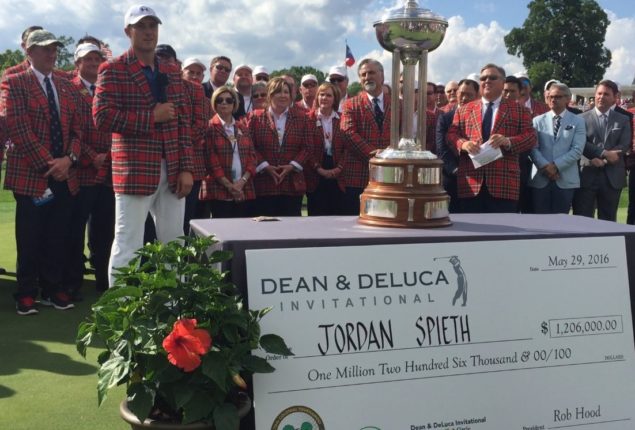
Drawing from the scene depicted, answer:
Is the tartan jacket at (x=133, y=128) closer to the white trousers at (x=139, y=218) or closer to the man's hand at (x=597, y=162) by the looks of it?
the white trousers at (x=139, y=218)

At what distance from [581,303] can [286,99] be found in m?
→ 3.91

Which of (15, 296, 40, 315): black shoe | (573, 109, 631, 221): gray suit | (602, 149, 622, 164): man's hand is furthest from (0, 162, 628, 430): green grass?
(602, 149, 622, 164): man's hand

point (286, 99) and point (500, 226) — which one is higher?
point (286, 99)

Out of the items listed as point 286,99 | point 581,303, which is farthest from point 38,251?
point 581,303

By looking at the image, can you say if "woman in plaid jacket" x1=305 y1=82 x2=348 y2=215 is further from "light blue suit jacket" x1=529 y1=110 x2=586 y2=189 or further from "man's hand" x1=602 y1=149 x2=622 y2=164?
"man's hand" x1=602 y1=149 x2=622 y2=164

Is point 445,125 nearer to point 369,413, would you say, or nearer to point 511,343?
point 511,343

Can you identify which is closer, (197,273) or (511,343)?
(197,273)

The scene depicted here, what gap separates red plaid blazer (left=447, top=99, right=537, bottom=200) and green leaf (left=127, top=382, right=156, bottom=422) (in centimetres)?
354

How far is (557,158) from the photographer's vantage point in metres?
6.29

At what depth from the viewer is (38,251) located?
203 inches

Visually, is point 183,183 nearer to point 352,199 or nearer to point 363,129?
point 363,129

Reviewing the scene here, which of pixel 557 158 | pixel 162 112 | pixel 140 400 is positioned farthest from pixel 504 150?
pixel 140 400

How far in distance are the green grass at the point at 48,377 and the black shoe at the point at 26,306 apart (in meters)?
0.05

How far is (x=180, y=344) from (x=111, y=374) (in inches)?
9.8
